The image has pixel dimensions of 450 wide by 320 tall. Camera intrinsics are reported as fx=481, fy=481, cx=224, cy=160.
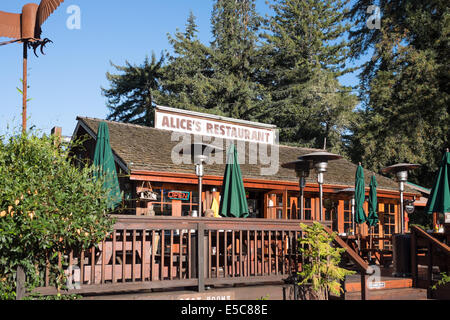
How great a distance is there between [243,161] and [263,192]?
1285mm

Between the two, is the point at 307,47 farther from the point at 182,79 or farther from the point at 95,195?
the point at 95,195

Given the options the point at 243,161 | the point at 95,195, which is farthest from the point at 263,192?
the point at 95,195

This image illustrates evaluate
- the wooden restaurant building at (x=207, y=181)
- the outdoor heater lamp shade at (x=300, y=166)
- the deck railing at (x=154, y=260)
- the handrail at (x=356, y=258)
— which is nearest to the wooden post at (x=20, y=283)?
the deck railing at (x=154, y=260)

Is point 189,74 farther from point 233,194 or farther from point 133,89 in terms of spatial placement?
point 233,194

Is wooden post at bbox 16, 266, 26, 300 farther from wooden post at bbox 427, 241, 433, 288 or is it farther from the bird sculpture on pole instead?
the bird sculpture on pole

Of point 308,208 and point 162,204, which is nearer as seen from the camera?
point 162,204

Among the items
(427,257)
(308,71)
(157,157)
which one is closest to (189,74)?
(308,71)

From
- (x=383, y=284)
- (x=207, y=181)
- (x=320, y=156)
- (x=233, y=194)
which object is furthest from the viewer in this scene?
(x=207, y=181)

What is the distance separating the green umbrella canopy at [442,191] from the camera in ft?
32.7

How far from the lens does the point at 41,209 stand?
19.3 feet

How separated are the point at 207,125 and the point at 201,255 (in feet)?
35.4

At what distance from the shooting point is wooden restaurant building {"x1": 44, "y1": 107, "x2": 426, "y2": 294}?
23.4 feet

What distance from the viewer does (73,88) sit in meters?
12.3
